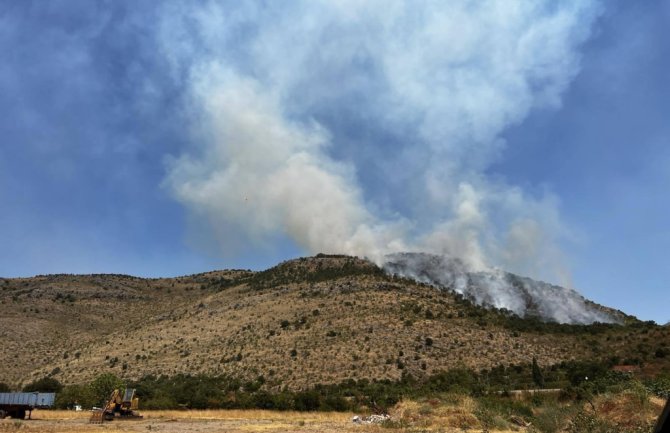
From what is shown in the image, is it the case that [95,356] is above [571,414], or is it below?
above

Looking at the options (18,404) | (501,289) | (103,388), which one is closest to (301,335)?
(103,388)

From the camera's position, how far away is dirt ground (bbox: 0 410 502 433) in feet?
87.6

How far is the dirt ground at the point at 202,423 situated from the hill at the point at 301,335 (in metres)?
20.1

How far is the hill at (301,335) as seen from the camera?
64625 mm

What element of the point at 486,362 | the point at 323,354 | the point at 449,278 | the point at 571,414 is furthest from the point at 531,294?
the point at 571,414

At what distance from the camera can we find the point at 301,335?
241ft

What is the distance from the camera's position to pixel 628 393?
68.5 ft

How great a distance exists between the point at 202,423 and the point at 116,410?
8057 millimetres

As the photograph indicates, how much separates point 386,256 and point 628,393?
Result: 10790 centimetres

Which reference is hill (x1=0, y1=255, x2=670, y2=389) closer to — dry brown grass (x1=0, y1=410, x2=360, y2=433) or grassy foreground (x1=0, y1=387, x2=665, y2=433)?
dry brown grass (x1=0, y1=410, x2=360, y2=433)

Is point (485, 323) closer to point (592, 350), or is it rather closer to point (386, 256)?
point (592, 350)

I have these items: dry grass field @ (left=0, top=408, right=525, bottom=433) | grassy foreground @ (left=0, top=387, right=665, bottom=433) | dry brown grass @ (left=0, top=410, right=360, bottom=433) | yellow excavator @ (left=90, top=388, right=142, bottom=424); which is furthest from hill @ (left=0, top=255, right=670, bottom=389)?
grassy foreground @ (left=0, top=387, right=665, bottom=433)

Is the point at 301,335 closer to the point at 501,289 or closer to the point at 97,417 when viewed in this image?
the point at 97,417

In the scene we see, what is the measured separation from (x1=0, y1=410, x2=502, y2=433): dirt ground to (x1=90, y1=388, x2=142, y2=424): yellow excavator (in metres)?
0.96
